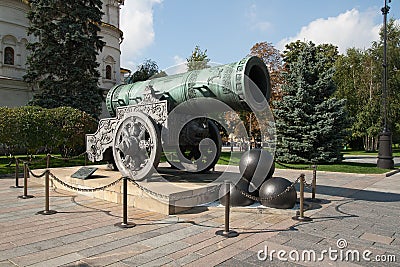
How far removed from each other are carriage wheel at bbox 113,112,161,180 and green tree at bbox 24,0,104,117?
1395cm

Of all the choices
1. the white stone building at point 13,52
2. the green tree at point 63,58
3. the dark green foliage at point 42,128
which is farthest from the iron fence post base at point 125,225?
the white stone building at point 13,52

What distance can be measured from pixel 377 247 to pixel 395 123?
104 ft

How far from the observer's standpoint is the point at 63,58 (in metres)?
20.9

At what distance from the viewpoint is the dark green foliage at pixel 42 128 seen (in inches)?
562

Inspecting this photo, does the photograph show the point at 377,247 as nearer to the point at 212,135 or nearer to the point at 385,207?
the point at 385,207

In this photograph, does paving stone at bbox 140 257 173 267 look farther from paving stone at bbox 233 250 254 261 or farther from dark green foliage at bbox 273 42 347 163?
dark green foliage at bbox 273 42 347 163

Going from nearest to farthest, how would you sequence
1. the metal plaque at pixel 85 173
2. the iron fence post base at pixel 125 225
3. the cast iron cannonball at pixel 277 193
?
the iron fence post base at pixel 125 225
the cast iron cannonball at pixel 277 193
the metal plaque at pixel 85 173

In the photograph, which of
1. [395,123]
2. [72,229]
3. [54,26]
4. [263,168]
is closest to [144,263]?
[72,229]

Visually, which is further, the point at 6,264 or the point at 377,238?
the point at 377,238

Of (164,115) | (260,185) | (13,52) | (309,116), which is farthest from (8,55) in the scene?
(260,185)

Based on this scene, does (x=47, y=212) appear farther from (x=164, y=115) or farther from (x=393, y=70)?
(x=393, y=70)

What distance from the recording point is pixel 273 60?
1033 inches

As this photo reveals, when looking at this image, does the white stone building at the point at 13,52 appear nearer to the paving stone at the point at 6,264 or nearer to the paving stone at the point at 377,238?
the paving stone at the point at 6,264

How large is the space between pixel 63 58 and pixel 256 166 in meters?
18.2
